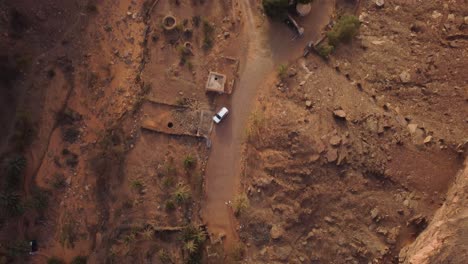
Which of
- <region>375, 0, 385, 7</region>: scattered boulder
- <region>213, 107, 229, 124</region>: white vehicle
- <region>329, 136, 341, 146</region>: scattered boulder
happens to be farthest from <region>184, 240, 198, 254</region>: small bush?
<region>375, 0, 385, 7</region>: scattered boulder

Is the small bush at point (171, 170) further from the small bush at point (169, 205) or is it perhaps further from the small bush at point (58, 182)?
the small bush at point (58, 182)

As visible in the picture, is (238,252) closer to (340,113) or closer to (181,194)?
(181,194)

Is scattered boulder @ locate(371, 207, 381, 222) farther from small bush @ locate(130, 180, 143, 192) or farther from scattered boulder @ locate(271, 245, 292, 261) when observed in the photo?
small bush @ locate(130, 180, 143, 192)

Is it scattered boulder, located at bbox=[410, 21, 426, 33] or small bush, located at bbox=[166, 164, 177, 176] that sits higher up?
scattered boulder, located at bbox=[410, 21, 426, 33]

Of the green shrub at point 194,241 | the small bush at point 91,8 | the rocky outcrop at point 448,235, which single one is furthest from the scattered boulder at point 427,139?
the small bush at point 91,8

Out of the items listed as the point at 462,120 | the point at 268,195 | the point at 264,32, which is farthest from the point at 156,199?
the point at 462,120
